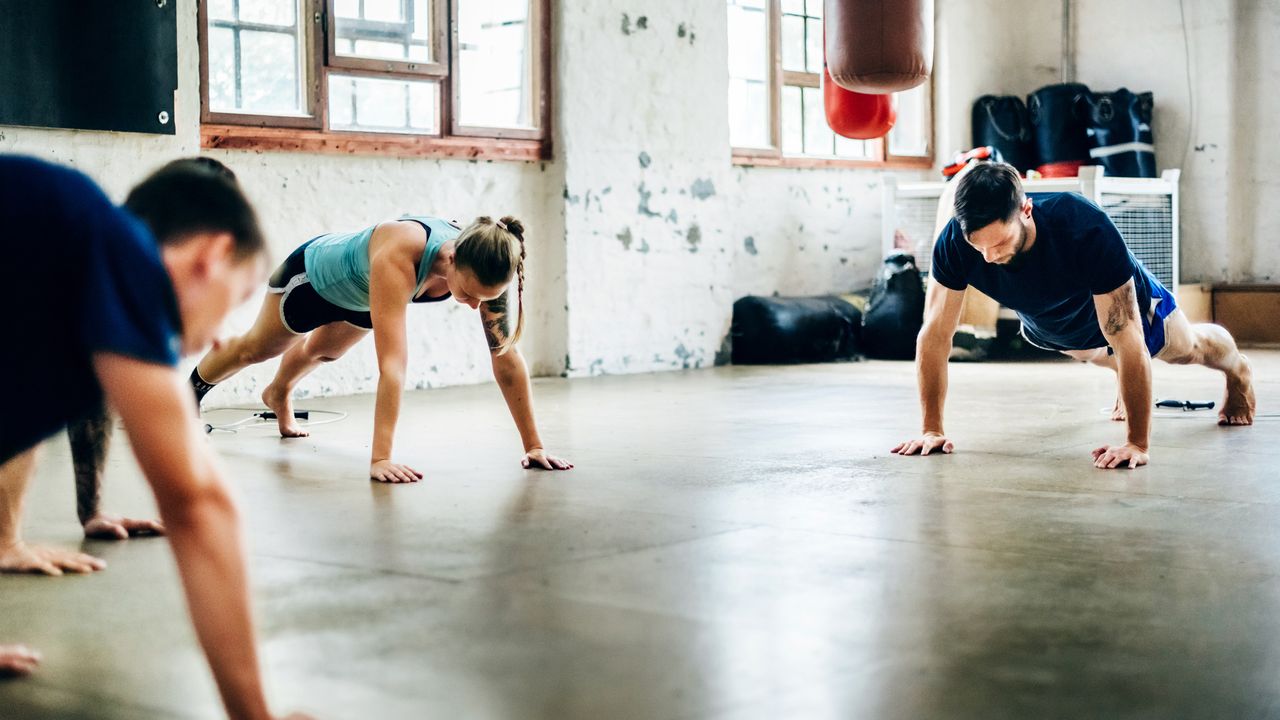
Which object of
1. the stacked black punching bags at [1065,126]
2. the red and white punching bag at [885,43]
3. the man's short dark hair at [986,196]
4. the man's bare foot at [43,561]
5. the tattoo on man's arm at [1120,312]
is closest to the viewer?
the man's bare foot at [43,561]

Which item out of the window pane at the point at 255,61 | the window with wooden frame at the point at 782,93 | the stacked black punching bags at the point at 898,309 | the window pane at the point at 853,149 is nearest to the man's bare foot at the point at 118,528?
the window pane at the point at 255,61

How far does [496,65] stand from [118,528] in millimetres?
5014

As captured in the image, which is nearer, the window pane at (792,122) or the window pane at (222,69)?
the window pane at (222,69)

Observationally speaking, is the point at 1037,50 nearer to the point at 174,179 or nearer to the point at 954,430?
the point at 954,430

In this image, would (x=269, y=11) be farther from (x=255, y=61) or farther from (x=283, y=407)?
(x=283, y=407)

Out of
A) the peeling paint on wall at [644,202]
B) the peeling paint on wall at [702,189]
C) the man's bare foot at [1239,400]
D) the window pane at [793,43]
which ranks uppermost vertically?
the window pane at [793,43]

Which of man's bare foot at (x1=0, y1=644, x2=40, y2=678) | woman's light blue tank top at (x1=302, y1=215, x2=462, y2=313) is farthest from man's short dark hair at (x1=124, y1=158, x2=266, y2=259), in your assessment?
woman's light blue tank top at (x1=302, y1=215, x2=462, y2=313)

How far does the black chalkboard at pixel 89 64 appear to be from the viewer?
5.40 meters

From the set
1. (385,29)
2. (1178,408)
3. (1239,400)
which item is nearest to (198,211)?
(1239,400)

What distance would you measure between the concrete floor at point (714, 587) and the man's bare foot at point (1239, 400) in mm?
276

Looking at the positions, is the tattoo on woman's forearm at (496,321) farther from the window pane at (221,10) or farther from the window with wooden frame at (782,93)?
the window with wooden frame at (782,93)

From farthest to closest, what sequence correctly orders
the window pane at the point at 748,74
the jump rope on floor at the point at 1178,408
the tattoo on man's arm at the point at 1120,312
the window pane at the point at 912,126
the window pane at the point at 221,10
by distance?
the window pane at the point at 912,126 < the window pane at the point at 748,74 < the window pane at the point at 221,10 < the jump rope on floor at the point at 1178,408 < the tattoo on man's arm at the point at 1120,312

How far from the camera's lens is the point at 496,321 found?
387cm

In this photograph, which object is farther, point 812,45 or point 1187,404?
point 812,45
